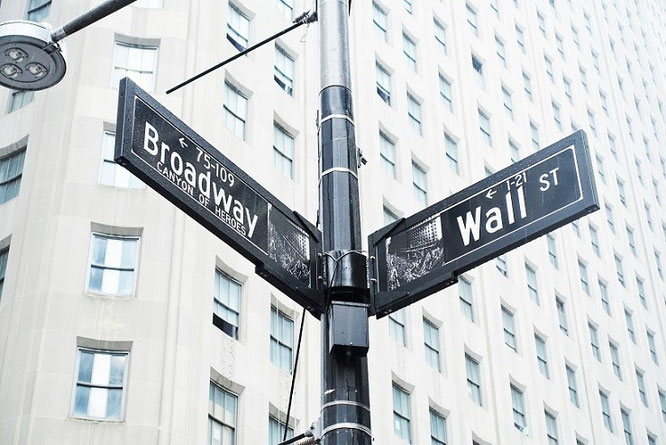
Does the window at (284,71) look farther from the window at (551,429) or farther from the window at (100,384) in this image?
the window at (551,429)

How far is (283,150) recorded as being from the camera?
102ft

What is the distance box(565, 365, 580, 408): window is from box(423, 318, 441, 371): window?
9125mm

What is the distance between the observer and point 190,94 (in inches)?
1122

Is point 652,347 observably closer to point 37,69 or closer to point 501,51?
point 501,51

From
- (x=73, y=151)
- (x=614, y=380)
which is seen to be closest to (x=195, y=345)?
(x=73, y=151)

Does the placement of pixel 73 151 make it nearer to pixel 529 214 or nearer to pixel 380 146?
pixel 380 146

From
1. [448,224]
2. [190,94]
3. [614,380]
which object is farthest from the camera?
[614,380]

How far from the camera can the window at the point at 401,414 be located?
30.7 m

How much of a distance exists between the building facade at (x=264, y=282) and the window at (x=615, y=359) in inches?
7.8

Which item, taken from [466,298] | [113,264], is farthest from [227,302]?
[466,298]

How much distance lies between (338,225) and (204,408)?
17285 mm

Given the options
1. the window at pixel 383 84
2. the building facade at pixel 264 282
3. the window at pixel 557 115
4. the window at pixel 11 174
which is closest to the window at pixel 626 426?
the building facade at pixel 264 282

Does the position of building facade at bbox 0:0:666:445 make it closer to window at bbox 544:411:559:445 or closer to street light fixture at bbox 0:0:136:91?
window at bbox 544:411:559:445

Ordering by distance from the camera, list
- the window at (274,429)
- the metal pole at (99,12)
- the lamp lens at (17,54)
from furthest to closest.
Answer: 1. the window at (274,429)
2. the lamp lens at (17,54)
3. the metal pole at (99,12)
